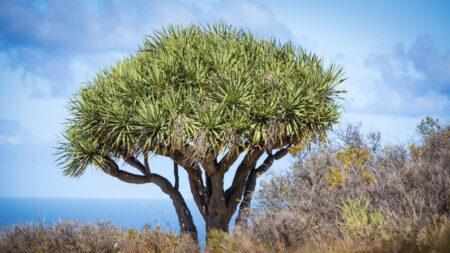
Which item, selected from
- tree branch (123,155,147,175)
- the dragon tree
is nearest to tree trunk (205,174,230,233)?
the dragon tree

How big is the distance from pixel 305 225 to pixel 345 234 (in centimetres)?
69

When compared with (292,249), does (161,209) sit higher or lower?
higher

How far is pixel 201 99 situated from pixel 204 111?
0.45 meters

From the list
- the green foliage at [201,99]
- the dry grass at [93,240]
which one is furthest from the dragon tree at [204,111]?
the dry grass at [93,240]

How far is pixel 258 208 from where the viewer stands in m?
9.66

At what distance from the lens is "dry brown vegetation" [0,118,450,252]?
6.39 metres

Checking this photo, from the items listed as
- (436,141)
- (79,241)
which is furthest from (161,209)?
(436,141)

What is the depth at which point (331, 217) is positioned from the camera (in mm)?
8188

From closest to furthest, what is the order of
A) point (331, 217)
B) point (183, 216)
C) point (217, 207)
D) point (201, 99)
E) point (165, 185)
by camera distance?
point (331, 217), point (201, 99), point (217, 207), point (183, 216), point (165, 185)

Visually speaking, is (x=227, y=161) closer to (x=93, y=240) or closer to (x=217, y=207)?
(x=217, y=207)

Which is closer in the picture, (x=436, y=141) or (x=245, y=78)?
(x=245, y=78)

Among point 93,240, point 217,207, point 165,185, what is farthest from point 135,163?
point 93,240

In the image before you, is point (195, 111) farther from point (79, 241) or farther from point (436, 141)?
point (436, 141)

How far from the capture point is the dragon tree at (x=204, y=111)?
9188 mm
